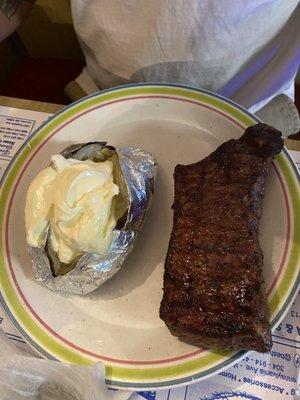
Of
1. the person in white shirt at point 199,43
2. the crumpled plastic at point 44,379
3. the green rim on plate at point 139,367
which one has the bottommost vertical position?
the crumpled plastic at point 44,379

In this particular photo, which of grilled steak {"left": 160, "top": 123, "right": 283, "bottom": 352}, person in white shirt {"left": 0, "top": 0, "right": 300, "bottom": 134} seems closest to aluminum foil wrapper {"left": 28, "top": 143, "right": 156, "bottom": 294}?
grilled steak {"left": 160, "top": 123, "right": 283, "bottom": 352}

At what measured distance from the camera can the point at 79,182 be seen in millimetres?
689

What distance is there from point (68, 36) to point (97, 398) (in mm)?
909

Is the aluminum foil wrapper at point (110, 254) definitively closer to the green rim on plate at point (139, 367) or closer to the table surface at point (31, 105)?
the green rim on plate at point (139, 367)

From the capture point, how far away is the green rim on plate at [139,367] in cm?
67

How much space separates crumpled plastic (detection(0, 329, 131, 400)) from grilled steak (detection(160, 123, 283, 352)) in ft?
0.48

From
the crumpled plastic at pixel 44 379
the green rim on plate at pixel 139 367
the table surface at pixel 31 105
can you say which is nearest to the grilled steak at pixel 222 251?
the green rim on plate at pixel 139 367

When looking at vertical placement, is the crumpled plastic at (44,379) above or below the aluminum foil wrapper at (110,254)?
below

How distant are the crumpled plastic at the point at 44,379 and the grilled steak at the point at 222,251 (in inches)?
5.8

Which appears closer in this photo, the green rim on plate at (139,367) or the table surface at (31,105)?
the green rim on plate at (139,367)

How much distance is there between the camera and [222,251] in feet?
2.17

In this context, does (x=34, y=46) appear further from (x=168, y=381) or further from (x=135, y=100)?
(x=168, y=381)

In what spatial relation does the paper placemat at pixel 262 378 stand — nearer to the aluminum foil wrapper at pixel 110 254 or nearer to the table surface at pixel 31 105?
the aluminum foil wrapper at pixel 110 254

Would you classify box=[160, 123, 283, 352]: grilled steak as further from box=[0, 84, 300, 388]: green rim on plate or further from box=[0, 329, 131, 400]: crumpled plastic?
box=[0, 329, 131, 400]: crumpled plastic
